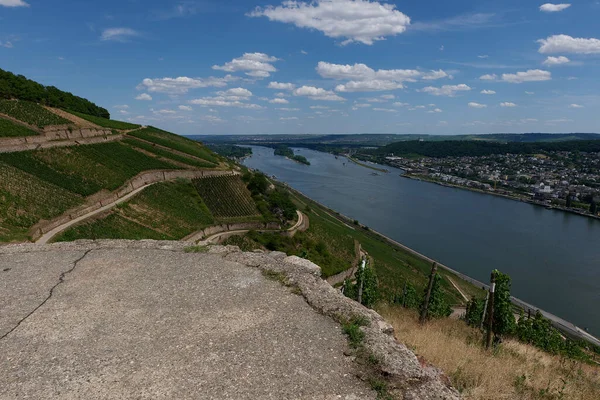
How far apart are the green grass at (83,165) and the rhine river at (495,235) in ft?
149

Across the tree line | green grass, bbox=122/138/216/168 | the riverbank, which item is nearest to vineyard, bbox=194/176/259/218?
green grass, bbox=122/138/216/168

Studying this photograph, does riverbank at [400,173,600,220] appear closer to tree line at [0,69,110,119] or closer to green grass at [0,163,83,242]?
green grass at [0,163,83,242]

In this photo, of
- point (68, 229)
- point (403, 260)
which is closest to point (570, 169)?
point (403, 260)

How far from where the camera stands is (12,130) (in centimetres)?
3084

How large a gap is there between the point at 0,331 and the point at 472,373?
A: 8.42m

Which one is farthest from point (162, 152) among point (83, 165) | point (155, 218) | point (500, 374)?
point (500, 374)

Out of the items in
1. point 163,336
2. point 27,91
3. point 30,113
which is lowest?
point 163,336

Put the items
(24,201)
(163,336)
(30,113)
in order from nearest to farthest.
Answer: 1. (163,336)
2. (24,201)
3. (30,113)

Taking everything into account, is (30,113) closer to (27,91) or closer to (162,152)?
(27,91)

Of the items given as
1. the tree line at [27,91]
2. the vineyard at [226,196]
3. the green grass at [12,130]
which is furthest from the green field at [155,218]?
the tree line at [27,91]

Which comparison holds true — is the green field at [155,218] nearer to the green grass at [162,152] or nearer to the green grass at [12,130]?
the green grass at [162,152]

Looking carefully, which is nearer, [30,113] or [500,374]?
[500,374]

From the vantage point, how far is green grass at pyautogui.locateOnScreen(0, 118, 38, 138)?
29.8 metres

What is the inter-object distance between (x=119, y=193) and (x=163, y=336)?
27.8 metres
